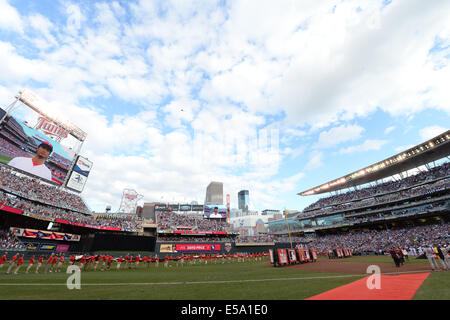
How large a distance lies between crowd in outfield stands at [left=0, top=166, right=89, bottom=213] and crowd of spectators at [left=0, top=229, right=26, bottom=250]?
25.2 ft

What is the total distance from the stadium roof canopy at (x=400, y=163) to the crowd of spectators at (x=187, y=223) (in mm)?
36682

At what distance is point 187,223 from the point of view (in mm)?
61562

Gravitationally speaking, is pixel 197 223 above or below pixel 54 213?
above

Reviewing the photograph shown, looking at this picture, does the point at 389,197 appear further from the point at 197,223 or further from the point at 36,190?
the point at 36,190

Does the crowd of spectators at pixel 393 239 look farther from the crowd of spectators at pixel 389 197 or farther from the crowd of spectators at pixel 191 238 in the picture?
the crowd of spectators at pixel 191 238

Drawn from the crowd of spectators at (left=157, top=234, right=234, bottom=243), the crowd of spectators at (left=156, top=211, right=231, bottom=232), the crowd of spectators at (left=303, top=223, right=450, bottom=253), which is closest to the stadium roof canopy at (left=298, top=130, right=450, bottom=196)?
the crowd of spectators at (left=303, top=223, right=450, bottom=253)

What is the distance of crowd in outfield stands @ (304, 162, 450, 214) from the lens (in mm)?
45281

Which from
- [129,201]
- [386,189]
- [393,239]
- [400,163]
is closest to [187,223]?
[129,201]

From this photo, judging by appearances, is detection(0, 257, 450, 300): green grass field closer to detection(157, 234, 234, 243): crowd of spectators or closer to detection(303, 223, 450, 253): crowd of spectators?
detection(303, 223, 450, 253): crowd of spectators

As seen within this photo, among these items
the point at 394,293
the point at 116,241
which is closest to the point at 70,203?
the point at 116,241

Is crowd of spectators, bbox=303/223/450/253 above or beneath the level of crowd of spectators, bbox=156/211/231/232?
beneath

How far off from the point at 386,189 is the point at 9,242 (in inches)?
3081
